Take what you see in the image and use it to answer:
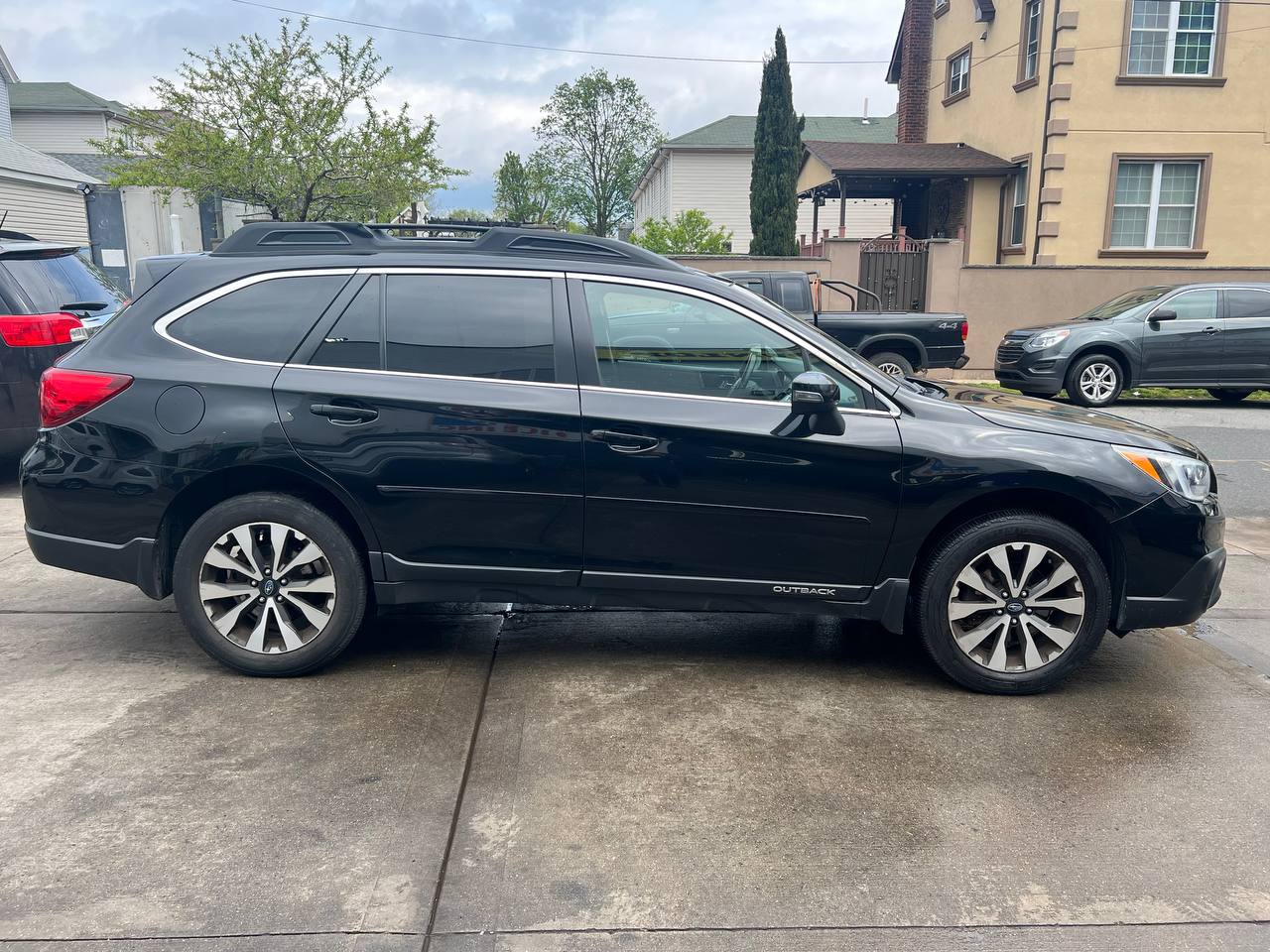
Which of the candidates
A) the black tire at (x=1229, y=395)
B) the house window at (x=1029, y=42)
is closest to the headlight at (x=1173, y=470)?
the black tire at (x=1229, y=395)

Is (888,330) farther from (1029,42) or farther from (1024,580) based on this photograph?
(1029,42)

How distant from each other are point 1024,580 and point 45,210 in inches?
992

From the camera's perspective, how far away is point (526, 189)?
7150 cm

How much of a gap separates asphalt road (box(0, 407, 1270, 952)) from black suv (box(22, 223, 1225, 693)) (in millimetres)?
381

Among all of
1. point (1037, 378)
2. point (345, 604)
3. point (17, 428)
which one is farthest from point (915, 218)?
point (345, 604)

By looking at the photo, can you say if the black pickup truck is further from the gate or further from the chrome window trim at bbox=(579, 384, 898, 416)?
the chrome window trim at bbox=(579, 384, 898, 416)

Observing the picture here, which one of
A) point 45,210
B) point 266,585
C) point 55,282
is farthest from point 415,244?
point 45,210

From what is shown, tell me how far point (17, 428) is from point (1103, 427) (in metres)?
7.25

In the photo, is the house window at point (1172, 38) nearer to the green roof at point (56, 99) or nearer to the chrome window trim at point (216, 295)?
the chrome window trim at point (216, 295)

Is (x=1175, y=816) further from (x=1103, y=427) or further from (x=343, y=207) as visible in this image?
(x=343, y=207)

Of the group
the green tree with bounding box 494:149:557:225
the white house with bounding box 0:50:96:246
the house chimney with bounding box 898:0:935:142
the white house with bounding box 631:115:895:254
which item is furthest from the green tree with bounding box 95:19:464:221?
the green tree with bounding box 494:149:557:225

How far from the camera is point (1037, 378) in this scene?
45.5 ft

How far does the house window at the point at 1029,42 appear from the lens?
20.9 meters

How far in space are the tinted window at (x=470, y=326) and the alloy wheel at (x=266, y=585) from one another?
847 mm
